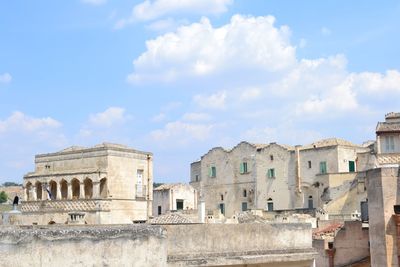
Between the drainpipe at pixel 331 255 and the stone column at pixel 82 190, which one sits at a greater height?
the stone column at pixel 82 190

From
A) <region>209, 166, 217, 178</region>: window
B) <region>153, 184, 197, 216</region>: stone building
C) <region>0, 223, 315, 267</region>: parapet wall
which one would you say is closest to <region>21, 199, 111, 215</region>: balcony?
<region>153, 184, 197, 216</region>: stone building

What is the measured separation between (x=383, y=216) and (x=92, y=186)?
1642 centimetres

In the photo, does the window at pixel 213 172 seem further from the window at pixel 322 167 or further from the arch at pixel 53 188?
the arch at pixel 53 188

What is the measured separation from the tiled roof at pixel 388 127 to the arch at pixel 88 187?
64.5 ft

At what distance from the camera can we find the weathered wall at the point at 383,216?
24.1 meters

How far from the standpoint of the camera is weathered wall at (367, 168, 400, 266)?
79.0 feet

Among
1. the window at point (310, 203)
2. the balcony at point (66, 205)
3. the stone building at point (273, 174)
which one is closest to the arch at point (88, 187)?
the balcony at point (66, 205)

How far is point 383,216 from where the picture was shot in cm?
2438

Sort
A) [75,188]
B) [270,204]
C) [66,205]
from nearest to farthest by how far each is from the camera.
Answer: [66,205] < [75,188] < [270,204]

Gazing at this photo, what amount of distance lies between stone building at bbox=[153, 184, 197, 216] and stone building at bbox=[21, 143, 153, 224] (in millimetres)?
14488

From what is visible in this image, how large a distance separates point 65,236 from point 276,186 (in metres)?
48.1

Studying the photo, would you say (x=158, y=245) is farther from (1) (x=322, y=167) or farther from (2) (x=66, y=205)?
(1) (x=322, y=167)

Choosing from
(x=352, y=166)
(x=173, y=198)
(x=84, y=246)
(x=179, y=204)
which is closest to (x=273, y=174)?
(x=352, y=166)

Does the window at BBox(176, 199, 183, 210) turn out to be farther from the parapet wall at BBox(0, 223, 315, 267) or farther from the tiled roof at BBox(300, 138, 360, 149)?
the parapet wall at BBox(0, 223, 315, 267)
